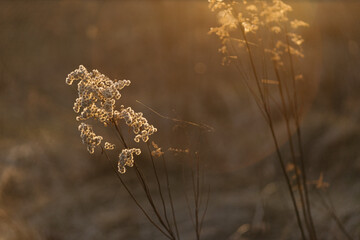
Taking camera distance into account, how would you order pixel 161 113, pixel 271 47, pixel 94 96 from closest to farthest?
pixel 94 96 → pixel 271 47 → pixel 161 113

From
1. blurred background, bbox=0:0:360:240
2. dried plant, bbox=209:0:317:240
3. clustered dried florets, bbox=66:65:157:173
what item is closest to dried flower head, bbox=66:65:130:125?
clustered dried florets, bbox=66:65:157:173

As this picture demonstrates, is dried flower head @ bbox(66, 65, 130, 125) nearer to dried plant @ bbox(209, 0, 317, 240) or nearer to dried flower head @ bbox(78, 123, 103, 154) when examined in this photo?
dried flower head @ bbox(78, 123, 103, 154)

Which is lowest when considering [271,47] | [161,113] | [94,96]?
[94,96]

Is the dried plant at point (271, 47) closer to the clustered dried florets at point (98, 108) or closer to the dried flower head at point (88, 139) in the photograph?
the clustered dried florets at point (98, 108)

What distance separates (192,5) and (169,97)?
4.18ft

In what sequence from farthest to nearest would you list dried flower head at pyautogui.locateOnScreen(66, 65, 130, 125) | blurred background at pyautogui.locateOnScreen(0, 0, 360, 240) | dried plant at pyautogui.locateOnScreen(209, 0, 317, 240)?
blurred background at pyautogui.locateOnScreen(0, 0, 360, 240) → dried plant at pyautogui.locateOnScreen(209, 0, 317, 240) → dried flower head at pyautogui.locateOnScreen(66, 65, 130, 125)

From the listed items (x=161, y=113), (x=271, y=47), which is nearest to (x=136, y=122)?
(x=271, y=47)

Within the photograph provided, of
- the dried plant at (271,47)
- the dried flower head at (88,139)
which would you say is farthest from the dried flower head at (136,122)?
the dried plant at (271,47)

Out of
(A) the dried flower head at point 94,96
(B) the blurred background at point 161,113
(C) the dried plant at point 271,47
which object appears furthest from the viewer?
(B) the blurred background at point 161,113

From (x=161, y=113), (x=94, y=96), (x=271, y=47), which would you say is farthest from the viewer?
(x=161, y=113)

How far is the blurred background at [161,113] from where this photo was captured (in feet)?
12.6

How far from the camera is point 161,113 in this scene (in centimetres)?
502

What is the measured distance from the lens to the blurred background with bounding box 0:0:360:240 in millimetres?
3842

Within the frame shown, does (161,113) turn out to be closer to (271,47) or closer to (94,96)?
(271,47)
